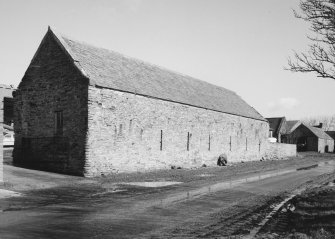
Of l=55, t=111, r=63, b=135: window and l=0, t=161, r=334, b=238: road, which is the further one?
l=55, t=111, r=63, b=135: window

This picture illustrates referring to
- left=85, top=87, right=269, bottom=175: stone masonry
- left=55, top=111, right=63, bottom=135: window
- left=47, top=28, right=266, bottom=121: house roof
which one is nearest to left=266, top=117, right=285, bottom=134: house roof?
left=47, top=28, right=266, bottom=121: house roof

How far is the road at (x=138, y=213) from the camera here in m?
7.51

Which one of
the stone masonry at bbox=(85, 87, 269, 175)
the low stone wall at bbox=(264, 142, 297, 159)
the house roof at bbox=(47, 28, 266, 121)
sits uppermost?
the house roof at bbox=(47, 28, 266, 121)

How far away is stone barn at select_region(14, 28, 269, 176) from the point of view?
65.5 ft

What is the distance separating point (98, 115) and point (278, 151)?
36.3 m

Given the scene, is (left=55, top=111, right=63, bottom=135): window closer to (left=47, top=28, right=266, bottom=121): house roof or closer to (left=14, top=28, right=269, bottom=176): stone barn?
(left=14, top=28, right=269, bottom=176): stone barn

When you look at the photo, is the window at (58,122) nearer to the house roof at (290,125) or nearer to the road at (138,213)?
the road at (138,213)

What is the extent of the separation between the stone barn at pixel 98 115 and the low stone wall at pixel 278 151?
19.1 m

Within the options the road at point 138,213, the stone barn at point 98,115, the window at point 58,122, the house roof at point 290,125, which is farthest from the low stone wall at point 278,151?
the road at point 138,213

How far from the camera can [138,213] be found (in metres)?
9.65

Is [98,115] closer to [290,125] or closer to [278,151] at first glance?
[278,151]

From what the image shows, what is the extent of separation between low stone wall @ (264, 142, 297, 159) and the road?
32.6 metres

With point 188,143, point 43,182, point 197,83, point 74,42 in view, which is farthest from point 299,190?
point 197,83

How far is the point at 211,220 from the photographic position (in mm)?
8984
